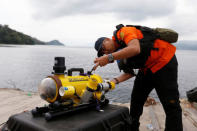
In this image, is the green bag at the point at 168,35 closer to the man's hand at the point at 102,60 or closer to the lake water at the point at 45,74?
the man's hand at the point at 102,60

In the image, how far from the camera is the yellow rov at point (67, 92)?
2.44 metres

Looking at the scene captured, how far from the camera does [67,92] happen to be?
2471mm

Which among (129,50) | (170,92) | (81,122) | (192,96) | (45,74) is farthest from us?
(45,74)

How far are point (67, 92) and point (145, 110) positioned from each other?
3.33 m

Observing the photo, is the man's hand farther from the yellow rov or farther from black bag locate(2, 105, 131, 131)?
black bag locate(2, 105, 131, 131)

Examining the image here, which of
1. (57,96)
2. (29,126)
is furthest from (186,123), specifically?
(29,126)

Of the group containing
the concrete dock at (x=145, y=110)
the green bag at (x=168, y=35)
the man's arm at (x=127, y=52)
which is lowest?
the concrete dock at (x=145, y=110)

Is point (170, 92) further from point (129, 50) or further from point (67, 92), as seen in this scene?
point (67, 92)

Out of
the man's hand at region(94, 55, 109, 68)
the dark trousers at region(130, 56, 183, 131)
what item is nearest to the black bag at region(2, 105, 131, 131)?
the dark trousers at region(130, 56, 183, 131)

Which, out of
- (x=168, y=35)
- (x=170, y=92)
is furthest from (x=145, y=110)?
(x=168, y=35)

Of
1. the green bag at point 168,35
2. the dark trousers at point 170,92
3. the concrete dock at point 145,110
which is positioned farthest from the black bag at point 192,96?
the green bag at point 168,35

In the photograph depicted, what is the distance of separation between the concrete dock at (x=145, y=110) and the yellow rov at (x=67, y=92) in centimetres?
158

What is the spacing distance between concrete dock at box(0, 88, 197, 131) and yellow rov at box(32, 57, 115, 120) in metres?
1.58

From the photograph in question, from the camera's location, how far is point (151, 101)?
5.82 meters
